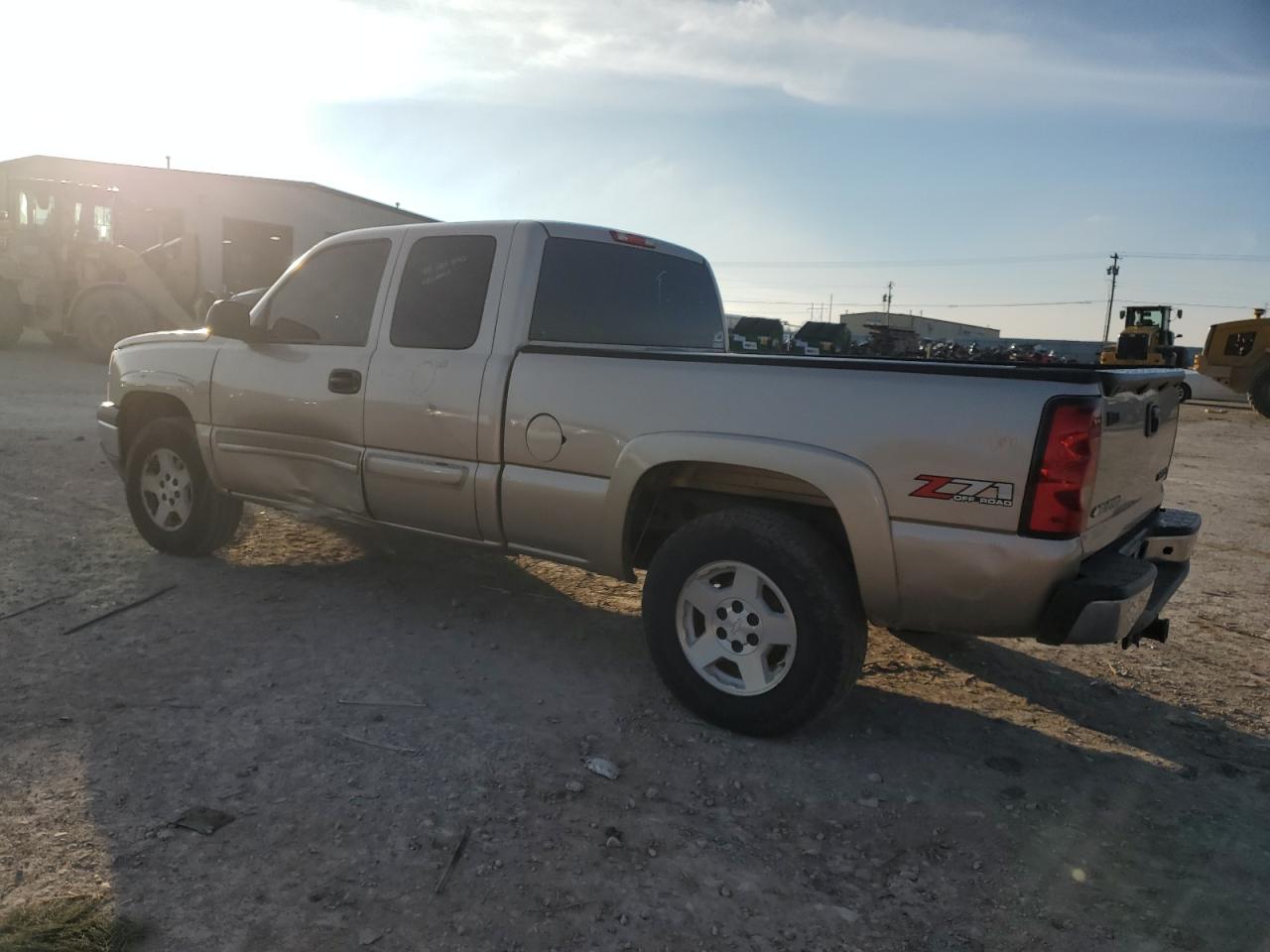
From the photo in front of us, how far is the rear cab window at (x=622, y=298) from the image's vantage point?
416cm

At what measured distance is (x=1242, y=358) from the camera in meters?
20.7

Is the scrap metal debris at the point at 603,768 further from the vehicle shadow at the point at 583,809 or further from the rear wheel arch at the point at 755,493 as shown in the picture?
the rear wheel arch at the point at 755,493

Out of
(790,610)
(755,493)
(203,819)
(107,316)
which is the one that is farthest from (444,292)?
(107,316)

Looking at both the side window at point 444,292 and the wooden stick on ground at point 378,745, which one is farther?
the side window at point 444,292

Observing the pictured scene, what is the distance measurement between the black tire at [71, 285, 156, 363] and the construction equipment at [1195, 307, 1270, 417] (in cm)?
2302

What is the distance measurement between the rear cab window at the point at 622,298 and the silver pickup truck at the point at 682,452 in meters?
0.01

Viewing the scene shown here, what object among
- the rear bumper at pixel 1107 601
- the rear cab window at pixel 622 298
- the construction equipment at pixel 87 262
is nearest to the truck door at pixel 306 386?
the rear cab window at pixel 622 298

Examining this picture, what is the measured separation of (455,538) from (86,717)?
5.29 feet

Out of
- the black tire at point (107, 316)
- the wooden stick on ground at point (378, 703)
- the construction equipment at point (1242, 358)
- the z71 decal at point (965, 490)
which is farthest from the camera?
the construction equipment at point (1242, 358)

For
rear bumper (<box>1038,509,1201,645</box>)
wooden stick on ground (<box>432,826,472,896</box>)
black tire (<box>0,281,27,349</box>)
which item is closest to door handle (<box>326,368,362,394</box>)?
wooden stick on ground (<box>432,826,472,896</box>)

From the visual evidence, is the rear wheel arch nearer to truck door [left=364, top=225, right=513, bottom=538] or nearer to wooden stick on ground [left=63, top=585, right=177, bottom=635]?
truck door [left=364, top=225, right=513, bottom=538]

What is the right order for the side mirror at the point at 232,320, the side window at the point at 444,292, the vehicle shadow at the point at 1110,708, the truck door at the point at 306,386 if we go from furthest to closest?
1. the side mirror at the point at 232,320
2. the truck door at the point at 306,386
3. the side window at the point at 444,292
4. the vehicle shadow at the point at 1110,708

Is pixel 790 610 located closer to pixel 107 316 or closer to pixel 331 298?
pixel 331 298

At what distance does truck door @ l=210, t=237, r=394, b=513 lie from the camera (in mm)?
4473
